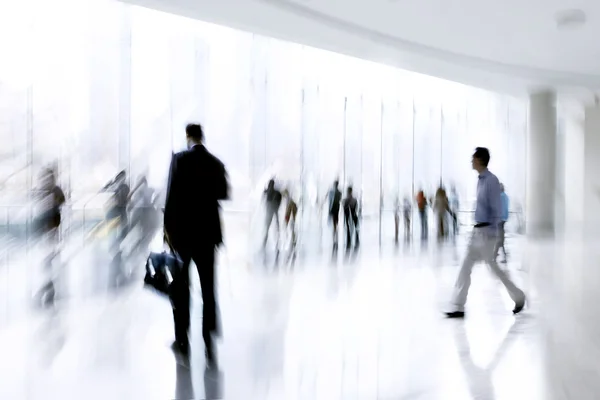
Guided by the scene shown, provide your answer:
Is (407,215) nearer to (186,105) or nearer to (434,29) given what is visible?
(434,29)

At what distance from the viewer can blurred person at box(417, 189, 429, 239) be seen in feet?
40.9

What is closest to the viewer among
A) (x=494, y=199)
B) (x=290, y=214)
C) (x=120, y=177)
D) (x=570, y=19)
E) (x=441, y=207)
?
(x=494, y=199)

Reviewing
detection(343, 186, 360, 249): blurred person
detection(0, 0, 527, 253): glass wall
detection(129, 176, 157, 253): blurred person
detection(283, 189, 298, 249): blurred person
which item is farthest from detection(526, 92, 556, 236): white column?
detection(129, 176, 157, 253): blurred person

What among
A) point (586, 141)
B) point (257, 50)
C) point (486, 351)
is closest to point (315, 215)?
point (257, 50)

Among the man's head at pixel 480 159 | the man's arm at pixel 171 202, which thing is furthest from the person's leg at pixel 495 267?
the man's arm at pixel 171 202

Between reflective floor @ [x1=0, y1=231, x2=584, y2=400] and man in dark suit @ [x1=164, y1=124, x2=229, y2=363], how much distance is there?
47cm

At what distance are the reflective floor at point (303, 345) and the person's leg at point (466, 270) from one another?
196 mm

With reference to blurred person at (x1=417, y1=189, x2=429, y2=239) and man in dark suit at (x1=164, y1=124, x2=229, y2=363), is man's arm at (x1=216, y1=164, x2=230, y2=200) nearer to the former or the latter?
man in dark suit at (x1=164, y1=124, x2=229, y2=363)

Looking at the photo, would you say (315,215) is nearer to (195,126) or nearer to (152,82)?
(152,82)

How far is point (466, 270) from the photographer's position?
14.9 ft

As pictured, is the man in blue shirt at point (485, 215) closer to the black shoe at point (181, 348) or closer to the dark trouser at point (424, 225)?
the black shoe at point (181, 348)

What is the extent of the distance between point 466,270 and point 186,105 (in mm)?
7864

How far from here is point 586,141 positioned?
18.7 metres

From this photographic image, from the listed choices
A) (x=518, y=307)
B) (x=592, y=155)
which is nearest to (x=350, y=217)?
(x=518, y=307)
